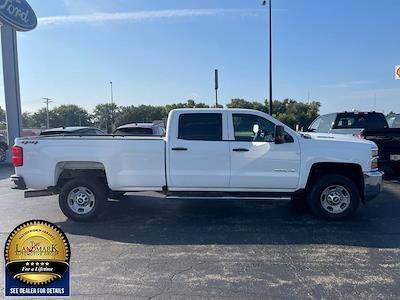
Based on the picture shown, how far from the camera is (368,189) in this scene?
638 centimetres

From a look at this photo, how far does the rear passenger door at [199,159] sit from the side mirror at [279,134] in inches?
32.9

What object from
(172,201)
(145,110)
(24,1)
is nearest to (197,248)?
(172,201)

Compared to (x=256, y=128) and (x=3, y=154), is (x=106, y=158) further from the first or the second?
(x=3, y=154)

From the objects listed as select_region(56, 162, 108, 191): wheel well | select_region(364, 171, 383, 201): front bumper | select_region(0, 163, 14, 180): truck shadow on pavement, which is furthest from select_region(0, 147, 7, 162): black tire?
select_region(364, 171, 383, 201): front bumper

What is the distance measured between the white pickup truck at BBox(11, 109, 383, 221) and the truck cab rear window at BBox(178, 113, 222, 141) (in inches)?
0.7

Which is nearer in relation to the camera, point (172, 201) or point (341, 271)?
point (341, 271)

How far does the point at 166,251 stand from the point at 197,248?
433 mm

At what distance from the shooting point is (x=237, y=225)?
6.36 m

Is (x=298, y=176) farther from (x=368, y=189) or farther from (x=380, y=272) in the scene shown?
(x=380, y=272)

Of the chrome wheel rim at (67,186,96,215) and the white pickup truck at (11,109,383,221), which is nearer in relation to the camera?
the white pickup truck at (11,109,383,221)

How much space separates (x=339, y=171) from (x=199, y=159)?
2.44 meters

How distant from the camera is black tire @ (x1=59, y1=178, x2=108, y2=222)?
21.7 feet

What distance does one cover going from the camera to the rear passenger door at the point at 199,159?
6457 mm

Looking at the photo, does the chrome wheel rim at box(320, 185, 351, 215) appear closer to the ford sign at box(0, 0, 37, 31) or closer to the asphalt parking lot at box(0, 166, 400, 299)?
the asphalt parking lot at box(0, 166, 400, 299)
